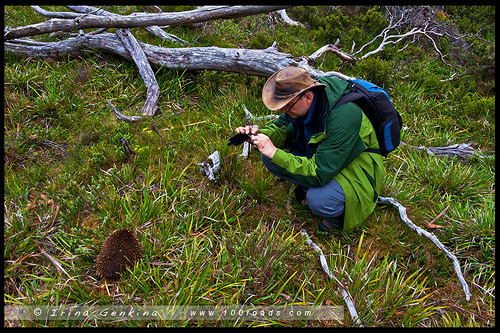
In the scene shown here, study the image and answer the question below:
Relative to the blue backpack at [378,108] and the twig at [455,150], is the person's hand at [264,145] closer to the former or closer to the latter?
the blue backpack at [378,108]

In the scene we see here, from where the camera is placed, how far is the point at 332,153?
9.18 ft

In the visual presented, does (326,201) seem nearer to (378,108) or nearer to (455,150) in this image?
(378,108)

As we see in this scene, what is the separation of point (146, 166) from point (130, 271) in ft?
4.60

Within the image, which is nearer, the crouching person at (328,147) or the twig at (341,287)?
the twig at (341,287)

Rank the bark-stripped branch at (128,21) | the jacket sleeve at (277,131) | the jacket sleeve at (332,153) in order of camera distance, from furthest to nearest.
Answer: the bark-stripped branch at (128,21) < the jacket sleeve at (277,131) < the jacket sleeve at (332,153)

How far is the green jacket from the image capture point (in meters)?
2.76

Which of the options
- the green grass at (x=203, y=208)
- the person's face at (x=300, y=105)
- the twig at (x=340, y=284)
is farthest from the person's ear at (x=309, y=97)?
the twig at (x=340, y=284)

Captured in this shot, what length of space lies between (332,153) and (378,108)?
1.88ft

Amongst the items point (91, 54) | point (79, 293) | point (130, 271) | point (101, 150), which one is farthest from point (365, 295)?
point (91, 54)

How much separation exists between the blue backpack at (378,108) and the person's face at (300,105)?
243 mm

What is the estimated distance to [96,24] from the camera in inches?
187

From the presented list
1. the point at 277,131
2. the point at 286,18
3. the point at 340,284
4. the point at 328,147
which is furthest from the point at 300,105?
the point at 286,18

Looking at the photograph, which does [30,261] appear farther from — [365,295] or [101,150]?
[365,295]

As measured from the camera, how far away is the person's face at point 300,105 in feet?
9.25
